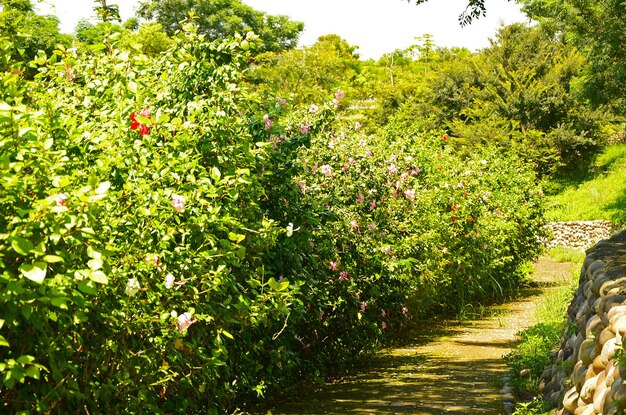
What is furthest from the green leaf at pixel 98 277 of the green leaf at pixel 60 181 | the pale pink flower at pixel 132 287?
the pale pink flower at pixel 132 287

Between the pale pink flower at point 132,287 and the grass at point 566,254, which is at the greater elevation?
the pale pink flower at point 132,287

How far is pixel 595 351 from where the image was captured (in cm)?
480

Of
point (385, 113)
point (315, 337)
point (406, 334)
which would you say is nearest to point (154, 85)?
point (315, 337)

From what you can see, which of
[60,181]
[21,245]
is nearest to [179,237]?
[60,181]

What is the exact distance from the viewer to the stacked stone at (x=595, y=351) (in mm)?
4134

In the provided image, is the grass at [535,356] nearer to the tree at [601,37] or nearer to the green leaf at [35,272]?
the green leaf at [35,272]

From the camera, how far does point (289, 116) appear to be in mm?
7727

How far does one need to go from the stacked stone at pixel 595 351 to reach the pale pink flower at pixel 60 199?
2.60m

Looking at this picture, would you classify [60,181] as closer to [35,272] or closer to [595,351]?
[35,272]

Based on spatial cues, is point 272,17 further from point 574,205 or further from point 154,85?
point 154,85

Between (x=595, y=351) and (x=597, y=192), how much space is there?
955 inches

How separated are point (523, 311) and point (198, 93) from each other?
7.78 meters

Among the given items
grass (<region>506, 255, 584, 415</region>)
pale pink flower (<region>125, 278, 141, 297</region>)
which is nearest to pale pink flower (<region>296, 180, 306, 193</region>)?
grass (<region>506, 255, 584, 415</region>)

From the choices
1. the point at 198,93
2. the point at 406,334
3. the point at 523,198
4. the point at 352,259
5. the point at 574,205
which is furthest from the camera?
the point at 574,205
